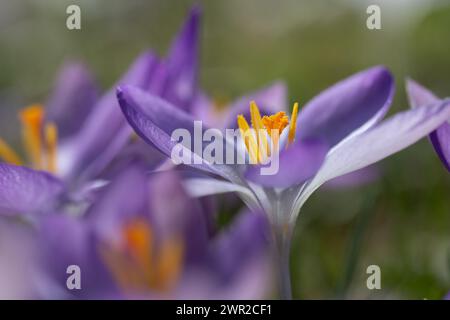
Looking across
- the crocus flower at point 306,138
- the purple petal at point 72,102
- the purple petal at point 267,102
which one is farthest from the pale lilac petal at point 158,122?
the purple petal at point 72,102

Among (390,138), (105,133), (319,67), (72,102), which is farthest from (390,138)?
(319,67)

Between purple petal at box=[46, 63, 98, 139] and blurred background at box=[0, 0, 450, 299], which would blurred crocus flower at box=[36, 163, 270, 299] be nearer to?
blurred background at box=[0, 0, 450, 299]

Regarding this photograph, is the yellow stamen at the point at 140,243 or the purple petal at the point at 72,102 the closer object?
the yellow stamen at the point at 140,243

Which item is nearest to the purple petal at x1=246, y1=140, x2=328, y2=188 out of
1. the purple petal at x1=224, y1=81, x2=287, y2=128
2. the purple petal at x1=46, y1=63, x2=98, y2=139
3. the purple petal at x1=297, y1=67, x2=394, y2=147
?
the purple petal at x1=297, y1=67, x2=394, y2=147

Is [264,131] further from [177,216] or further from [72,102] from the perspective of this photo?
[72,102]

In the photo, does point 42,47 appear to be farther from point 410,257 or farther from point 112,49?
point 410,257

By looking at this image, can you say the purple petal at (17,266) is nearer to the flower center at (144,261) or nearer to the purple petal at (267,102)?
the flower center at (144,261)
